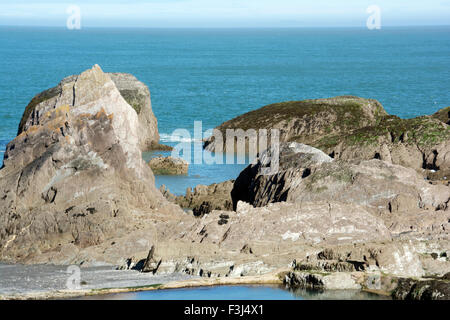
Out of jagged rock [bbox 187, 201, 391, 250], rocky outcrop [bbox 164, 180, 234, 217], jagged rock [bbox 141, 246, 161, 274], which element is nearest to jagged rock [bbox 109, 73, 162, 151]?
rocky outcrop [bbox 164, 180, 234, 217]

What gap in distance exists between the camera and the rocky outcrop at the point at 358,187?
129ft

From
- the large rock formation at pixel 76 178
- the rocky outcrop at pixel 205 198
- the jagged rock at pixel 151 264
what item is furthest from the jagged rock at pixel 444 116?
the jagged rock at pixel 151 264

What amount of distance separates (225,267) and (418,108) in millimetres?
85483

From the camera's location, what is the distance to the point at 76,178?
128 ft

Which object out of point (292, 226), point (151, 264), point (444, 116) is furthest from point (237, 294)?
point (444, 116)

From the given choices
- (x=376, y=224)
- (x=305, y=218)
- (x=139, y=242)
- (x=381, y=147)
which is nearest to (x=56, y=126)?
(x=139, y=242)

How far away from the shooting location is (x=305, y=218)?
116 feet

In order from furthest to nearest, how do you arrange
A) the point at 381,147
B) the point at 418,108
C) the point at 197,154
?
the point at 418,108, the point at 197,154, the point at 381,147

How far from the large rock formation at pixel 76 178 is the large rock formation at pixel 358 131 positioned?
764 inches

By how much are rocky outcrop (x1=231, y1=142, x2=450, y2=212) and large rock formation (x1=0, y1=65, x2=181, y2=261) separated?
591cm

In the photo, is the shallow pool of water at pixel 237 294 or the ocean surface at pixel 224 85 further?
the ocean surface at pixel 224 85

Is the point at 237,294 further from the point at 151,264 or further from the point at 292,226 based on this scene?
the point at 292,226

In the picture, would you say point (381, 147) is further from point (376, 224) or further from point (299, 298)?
point (299, 298)

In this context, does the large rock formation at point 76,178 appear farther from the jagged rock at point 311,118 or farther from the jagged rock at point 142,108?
the jagged rock at point 311,118
